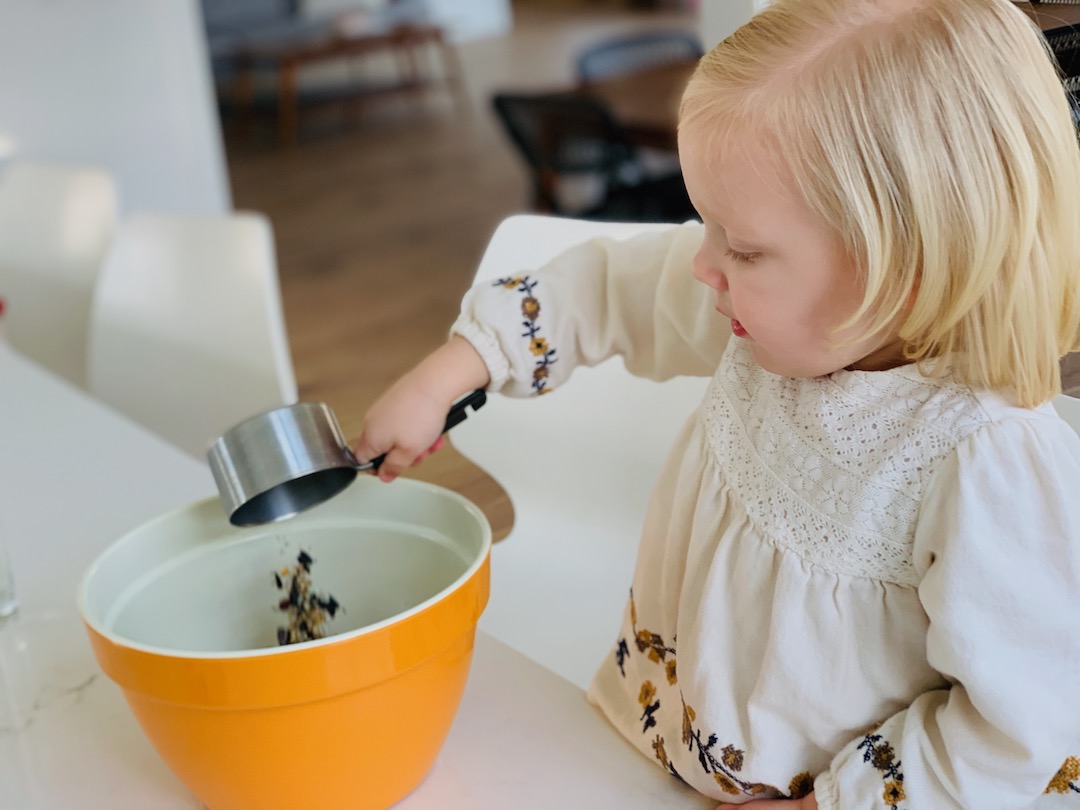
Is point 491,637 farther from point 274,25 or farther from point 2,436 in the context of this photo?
point 274,25

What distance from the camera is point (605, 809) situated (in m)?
0.66

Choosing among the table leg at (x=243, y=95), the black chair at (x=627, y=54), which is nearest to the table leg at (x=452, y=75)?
the table leg at (x=243, y=95)

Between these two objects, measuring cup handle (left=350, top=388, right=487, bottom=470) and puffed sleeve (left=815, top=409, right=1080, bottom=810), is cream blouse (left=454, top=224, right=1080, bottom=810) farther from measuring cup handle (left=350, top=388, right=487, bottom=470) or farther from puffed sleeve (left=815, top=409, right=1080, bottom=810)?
measuring cup handle (left=350, top=388, right=487, bottom=470)

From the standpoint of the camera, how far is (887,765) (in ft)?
2.03

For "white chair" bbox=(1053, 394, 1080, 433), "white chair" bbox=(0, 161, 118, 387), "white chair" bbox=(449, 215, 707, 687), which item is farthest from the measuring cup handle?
"white chair" bbox=(0, 161, 118, 387)

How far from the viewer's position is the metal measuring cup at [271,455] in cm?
73

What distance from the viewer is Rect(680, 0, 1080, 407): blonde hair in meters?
0.55

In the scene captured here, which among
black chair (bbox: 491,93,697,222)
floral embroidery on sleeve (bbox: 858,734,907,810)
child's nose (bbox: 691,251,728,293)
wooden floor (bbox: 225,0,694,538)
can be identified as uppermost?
child's nose (bbox: 691,251,728,293)

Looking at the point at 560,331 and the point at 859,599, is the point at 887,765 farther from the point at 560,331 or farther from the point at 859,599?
the point at 560,331

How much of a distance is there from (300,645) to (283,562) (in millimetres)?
220

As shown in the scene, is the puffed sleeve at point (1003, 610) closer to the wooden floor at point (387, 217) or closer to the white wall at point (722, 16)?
the wooden floor at point (387, 217)

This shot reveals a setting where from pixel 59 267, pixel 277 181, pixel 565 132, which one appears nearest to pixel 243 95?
pixel 277 181

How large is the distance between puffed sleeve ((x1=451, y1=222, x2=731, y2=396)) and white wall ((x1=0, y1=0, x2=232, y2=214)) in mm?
2562

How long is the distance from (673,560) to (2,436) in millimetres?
779
